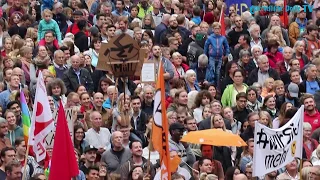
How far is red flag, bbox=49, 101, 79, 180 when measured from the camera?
1783cm

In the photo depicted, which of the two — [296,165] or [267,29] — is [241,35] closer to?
[267,29]

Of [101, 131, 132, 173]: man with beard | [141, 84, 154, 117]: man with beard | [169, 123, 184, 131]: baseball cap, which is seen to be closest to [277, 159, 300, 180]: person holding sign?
[169, 123, 184, 131]: baseball cap

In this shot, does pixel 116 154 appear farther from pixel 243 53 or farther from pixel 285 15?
pixel 285 15

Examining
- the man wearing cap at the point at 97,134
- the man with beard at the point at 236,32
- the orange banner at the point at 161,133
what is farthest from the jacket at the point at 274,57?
the orange banner at the point at 161,133

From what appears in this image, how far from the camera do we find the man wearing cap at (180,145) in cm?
2145

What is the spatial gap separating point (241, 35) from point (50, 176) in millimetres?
10866

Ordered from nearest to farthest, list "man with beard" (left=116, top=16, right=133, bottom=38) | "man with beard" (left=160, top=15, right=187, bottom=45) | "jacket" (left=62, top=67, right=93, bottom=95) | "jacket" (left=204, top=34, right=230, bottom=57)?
"jacket" (left=62, top=67, right=93, bottom=95), "jacket" (left=204, top=34, right=230, bottom=57), "man with beard" (left=116, top=16, right=133, bottom=38), "man with beard" (left=160, top=15, right=187, bottom=45)

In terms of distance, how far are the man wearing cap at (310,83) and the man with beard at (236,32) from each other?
131 inches

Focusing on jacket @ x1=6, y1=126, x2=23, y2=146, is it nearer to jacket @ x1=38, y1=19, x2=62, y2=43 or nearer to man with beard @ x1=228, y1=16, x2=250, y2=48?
jacket @ x1=38, y1=19, x2=62, y2=43

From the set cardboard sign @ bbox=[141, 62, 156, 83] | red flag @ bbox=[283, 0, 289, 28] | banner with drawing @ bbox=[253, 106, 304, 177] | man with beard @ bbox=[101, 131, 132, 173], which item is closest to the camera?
banner with drawing @ bbox=[253, 106, 304, 177]

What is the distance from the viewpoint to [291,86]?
2512 cm

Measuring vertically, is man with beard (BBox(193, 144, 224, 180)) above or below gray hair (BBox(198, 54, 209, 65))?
below

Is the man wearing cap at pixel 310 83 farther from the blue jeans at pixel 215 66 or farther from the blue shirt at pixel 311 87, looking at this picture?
the blue jeans at pixel 215 66

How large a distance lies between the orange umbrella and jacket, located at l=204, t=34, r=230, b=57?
5577 millimetres
